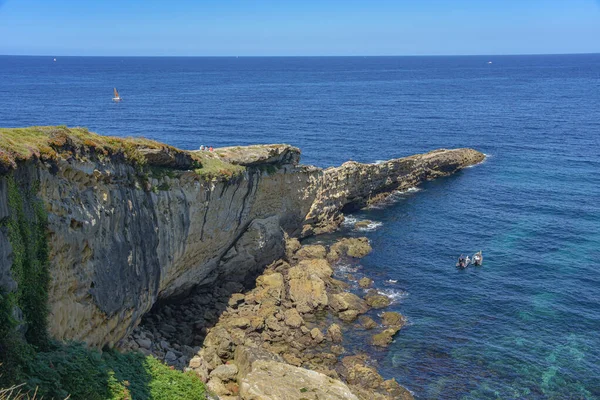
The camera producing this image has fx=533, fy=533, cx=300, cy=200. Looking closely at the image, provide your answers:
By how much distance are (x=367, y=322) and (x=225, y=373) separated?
13037mm

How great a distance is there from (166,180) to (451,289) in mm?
27011

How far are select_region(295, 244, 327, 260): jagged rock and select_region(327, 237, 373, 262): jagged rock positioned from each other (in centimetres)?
77

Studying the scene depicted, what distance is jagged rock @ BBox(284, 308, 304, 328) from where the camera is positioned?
41025mm

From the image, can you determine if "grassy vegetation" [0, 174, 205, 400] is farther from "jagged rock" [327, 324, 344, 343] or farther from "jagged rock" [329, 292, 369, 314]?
"jagged rock" [329, 292, 369, 314]

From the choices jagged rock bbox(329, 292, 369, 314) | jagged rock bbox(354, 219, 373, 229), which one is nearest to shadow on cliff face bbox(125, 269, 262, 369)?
jagged rock bbox(329, 292, 369, 314)

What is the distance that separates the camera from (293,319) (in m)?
41.4

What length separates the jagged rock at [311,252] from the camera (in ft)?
178

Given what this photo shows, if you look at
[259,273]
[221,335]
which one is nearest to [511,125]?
[259,273]

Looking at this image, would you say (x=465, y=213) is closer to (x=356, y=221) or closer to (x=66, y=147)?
(x=356, y=221)

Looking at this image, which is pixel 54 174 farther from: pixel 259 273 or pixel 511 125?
pixel 511 125

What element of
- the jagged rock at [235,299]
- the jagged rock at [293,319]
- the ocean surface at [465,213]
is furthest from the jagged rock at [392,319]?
the jagged rock at [235,299]

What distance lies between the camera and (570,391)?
34094 millimetres

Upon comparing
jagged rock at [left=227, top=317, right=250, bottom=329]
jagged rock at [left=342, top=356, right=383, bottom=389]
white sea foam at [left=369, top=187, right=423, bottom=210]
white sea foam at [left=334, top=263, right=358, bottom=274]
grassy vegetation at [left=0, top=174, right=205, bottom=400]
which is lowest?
jagged rock at [left=342, top=356, right=383, bottom=389]

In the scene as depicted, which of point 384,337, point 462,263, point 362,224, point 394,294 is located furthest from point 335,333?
point 362,224
